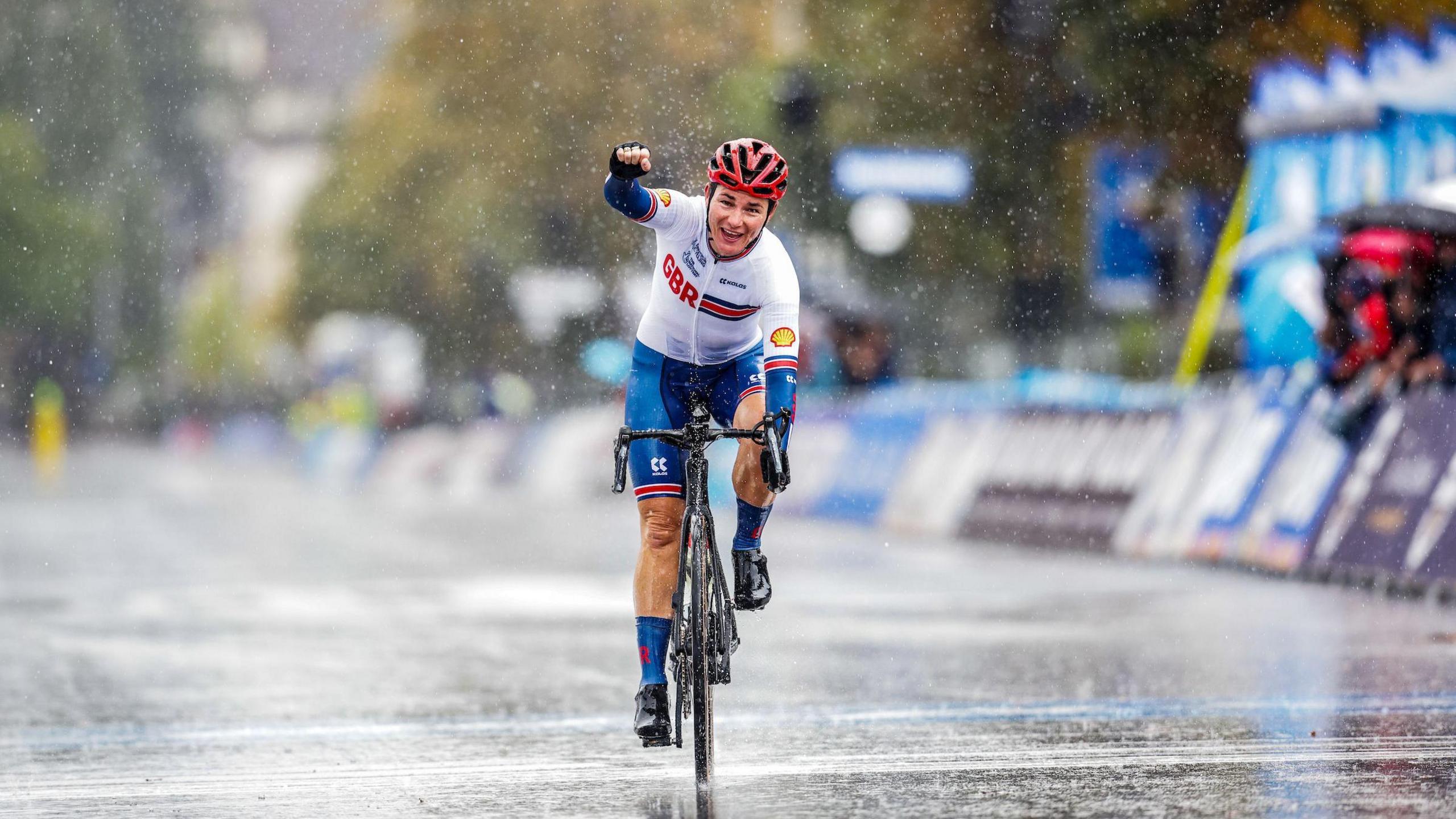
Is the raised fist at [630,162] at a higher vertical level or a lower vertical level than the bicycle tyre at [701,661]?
higher

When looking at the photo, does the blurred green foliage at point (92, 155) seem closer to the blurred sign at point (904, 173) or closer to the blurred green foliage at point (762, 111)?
the blurred green foliage at point (762, 111)

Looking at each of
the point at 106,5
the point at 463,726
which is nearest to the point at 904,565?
the point at 463,726

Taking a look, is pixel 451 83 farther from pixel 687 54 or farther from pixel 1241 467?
pixel 1241 467

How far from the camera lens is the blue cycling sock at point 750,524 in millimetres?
8141

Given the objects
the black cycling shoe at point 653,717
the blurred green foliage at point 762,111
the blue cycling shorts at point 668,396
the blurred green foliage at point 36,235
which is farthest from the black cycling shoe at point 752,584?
the blurred green foliage at point 36,235

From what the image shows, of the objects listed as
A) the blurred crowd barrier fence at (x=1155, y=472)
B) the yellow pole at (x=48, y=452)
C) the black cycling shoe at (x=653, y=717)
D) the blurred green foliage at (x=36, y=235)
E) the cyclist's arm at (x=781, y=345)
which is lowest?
the black cycling shoe at (x=653, y=717)

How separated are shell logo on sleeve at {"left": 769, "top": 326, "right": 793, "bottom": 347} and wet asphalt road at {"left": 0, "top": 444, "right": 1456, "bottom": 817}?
1348 millimetres

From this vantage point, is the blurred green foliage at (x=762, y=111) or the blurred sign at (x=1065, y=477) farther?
the blurred green foliage at (x=762, y=111)

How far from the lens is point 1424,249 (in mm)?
17328

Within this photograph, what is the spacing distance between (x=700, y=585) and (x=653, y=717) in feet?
1.45

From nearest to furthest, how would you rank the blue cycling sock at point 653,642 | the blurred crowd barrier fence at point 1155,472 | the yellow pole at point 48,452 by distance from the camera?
the blue cycling sock at point 653,642 → the blurred crowd barrier fence at point 1155,472 → the yellow pole at point 48,452

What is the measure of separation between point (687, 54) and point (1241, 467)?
1108 inches

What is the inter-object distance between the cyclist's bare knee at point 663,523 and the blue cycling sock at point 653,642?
241 mm

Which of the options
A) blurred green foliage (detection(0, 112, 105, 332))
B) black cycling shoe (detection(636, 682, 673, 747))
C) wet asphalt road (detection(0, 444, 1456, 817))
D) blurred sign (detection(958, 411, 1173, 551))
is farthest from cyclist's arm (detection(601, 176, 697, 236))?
blurred green foliage (detection(0, 112, 105, 332))
